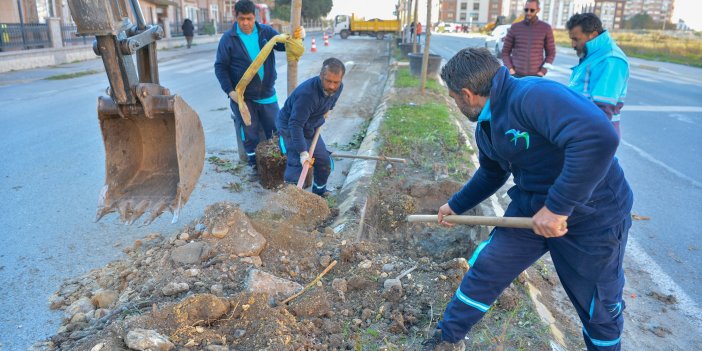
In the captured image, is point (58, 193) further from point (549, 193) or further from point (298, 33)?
point (549, 193)

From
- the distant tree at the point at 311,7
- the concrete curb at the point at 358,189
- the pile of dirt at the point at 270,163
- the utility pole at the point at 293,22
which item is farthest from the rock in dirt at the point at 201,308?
the distant tree at the point at 311,7

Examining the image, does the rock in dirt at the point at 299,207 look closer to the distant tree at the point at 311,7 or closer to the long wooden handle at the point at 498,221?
the long wooden handle at the point at 498,221

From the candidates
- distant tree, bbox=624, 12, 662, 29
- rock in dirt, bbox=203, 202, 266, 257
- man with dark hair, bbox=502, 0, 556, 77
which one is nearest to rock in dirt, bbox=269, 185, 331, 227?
rock in dirt, bbox=203, 202, 266, 257

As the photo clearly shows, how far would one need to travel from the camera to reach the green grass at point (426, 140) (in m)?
6.26

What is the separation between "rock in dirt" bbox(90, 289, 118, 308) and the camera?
3262mm

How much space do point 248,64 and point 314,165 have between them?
142 cm

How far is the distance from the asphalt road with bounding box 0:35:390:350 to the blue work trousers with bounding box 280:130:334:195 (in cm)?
48

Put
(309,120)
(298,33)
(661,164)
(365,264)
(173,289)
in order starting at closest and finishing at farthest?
(173,289), (365,264), (309,120), (298,33), (661,164)

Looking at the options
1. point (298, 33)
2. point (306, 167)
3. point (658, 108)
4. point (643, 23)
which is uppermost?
point (643, 23)

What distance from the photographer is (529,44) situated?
6906 millimetres

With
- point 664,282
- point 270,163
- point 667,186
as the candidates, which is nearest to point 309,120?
point 270,163

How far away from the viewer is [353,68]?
19.7m

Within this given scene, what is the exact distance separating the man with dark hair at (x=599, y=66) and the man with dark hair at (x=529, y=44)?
95.1 inches

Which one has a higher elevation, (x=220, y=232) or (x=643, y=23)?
(x=643, y=23)
